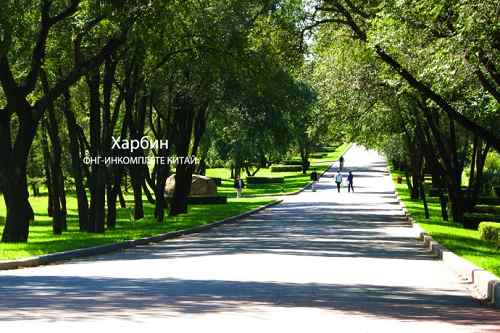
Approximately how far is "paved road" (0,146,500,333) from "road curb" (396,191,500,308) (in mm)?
251

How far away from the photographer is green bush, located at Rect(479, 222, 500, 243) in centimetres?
2672

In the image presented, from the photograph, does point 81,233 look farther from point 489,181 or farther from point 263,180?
point 263,180

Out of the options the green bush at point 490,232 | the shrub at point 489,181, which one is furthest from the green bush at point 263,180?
the green bush at point 490,232

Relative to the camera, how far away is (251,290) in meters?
13.5

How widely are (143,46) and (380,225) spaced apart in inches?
443

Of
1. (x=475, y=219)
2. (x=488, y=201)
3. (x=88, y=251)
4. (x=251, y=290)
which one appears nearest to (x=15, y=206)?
(x=88, y=251)

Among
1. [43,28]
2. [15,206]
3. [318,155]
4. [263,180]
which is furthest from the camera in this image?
[318,155]

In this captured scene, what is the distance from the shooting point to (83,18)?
2634 centimetres

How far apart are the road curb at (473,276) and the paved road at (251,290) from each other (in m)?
0.25

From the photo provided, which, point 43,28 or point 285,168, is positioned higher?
point 43,28

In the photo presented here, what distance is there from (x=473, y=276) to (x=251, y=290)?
414 centimetres

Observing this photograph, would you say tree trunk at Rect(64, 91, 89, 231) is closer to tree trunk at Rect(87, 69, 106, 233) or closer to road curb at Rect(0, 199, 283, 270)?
tree trunk at Rect(87, 69, 106, 233)

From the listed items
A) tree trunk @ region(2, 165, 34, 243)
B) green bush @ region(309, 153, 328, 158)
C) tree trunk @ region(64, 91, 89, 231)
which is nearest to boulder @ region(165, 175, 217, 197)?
tree trunk @ region(64, 91, 89, 231)

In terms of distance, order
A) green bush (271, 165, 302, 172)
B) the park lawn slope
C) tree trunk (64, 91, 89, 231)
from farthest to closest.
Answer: green bush (271, 165, 302, 172) < tree trunk (64, 91, 89, 231) < the park lawn slope
